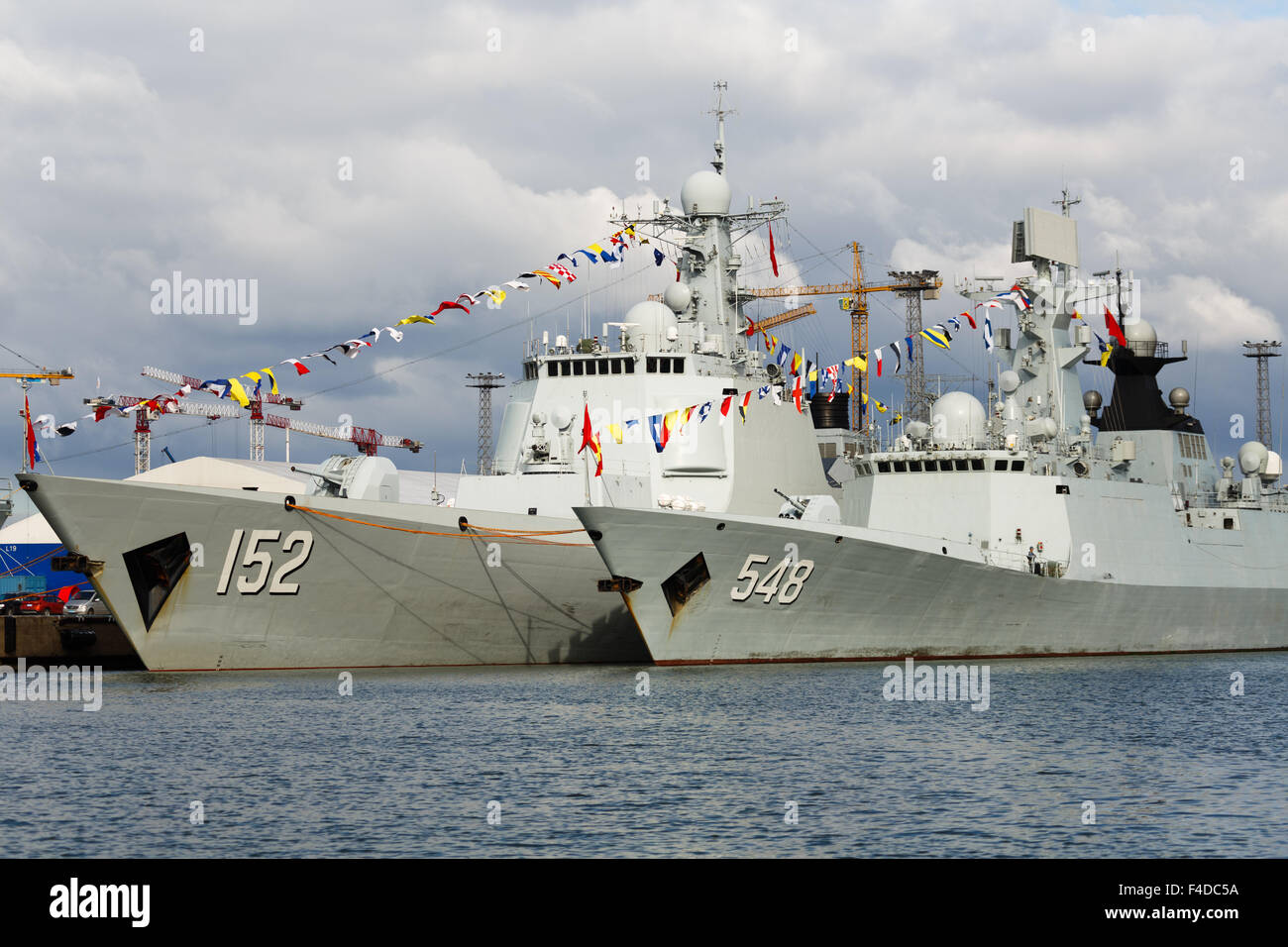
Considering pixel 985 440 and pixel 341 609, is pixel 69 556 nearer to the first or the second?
pixel 341 609

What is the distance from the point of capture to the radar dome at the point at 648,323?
3431 cm

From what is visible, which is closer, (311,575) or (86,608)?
(311,575)

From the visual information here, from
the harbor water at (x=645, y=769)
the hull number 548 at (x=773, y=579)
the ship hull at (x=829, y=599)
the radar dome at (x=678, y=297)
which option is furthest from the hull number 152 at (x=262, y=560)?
the radar dome at (x=678, y=297)

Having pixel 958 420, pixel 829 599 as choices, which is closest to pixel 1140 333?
pixel 958 420

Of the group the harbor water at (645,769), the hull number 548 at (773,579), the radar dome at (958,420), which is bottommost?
the harbor water at (645,769)

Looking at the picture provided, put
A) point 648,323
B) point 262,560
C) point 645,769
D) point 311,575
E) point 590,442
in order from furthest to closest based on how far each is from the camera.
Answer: point 648,323
point 590,442
point 311,575
point 262,560
point 645,769

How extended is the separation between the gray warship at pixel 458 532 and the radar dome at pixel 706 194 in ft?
7.54

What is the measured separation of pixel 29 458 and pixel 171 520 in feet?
9.22

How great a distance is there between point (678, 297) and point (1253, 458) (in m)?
16.4

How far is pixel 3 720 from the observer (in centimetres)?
2303

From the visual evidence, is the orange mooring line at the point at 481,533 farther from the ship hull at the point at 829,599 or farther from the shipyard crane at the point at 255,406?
the shipyard crane at the point at 255,406

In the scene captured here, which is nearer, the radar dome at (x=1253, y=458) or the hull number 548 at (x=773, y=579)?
the hull number 548 at (x=773, y=579)

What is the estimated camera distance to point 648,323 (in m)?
34.7

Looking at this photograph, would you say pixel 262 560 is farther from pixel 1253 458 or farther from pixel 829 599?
pixel 1253 458
